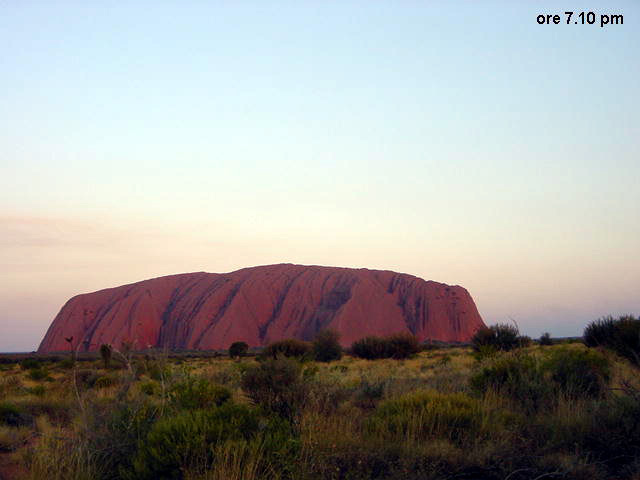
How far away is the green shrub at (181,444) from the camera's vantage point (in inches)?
224

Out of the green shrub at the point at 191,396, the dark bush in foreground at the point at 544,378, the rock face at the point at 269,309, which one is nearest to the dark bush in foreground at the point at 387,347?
the dark bush in foreground at the point at 544,378

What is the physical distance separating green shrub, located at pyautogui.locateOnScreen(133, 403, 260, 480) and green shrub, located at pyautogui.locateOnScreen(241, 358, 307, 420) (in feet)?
6.42

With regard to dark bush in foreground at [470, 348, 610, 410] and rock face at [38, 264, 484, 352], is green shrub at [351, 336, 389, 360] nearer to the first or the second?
dark bush in foreground at [470, 348, 610, 410]

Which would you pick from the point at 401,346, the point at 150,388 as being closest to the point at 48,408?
the point at 150,388

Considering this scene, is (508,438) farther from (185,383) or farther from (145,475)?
(185,383)

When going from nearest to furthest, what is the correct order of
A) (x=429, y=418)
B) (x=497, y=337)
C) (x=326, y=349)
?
1. (x=429, y=418)
2. (x=497, y=337)
3. (x=326, y=349)

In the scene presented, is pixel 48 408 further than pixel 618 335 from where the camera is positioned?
No

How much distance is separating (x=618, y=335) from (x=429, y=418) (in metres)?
12.9

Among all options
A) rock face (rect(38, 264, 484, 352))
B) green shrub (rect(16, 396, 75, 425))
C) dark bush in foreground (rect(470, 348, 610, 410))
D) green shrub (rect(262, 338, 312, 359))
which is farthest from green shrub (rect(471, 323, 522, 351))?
rock face (rect(38, 264, 484, 352))

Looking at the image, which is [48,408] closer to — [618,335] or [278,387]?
[278,387]

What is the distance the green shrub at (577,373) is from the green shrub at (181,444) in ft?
20.2

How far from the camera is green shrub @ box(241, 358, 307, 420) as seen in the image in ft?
27.6

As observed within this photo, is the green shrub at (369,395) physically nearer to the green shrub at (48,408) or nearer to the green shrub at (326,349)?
the green shrub at (48,408)

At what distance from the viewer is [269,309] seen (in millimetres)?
76875
